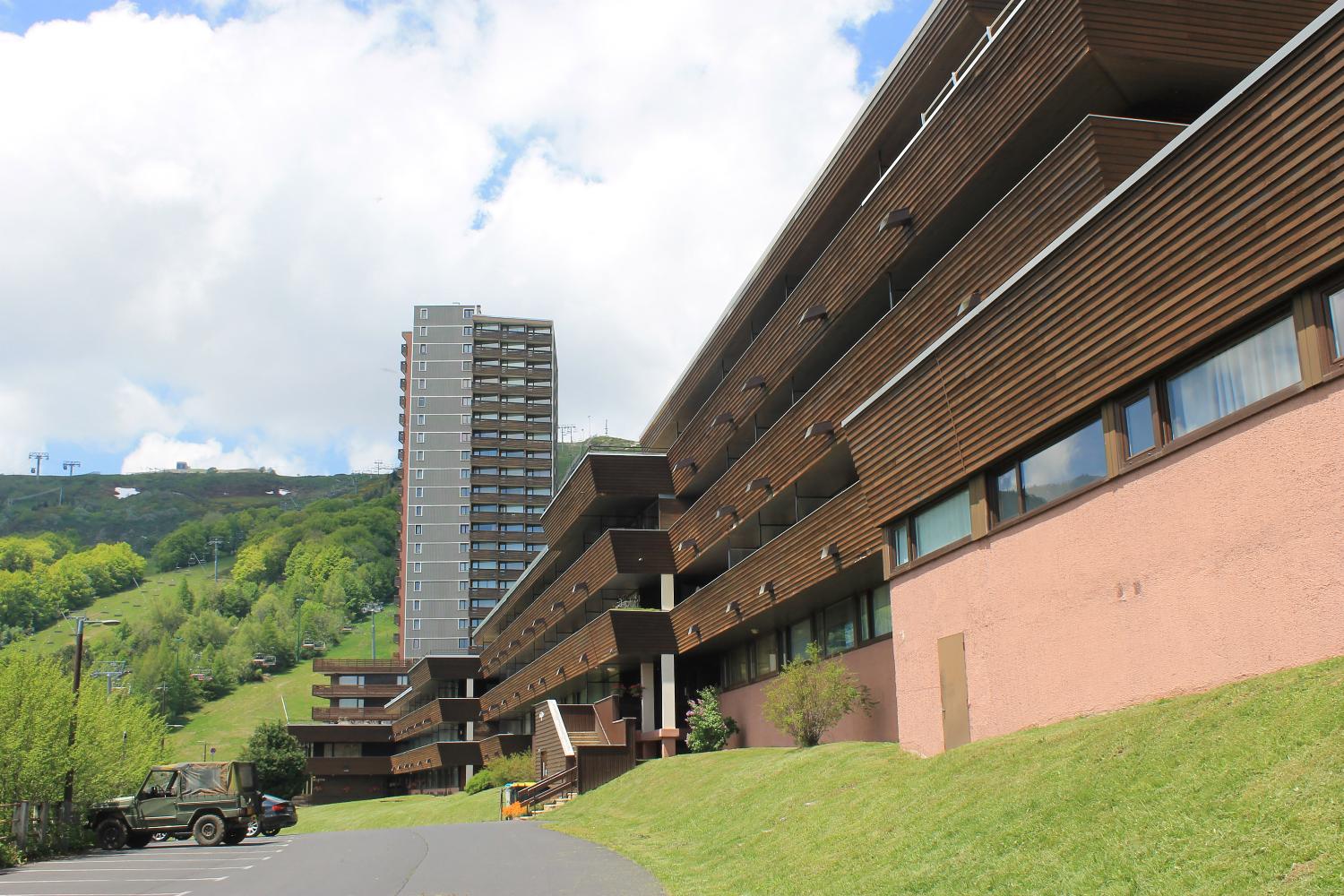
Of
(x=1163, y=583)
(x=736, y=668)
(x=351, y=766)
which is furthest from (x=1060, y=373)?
(x=351, y=766)

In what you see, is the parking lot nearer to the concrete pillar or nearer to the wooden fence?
the wooden fence

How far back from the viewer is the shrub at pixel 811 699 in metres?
28.2

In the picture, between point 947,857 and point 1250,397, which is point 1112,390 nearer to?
point 1250,397

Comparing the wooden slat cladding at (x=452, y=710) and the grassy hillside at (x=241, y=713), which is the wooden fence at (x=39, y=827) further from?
the grassy hillside at (x=241, y=713)

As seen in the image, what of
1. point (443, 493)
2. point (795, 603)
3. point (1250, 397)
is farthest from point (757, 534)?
point (443, 493)

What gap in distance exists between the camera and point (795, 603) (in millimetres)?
34719

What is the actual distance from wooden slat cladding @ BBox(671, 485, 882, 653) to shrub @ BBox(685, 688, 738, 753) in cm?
252

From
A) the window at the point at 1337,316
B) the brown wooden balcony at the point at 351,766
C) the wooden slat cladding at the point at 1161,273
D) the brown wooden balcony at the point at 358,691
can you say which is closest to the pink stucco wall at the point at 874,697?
the wooden slat cladding at the point at 1161,273

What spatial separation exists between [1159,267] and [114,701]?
4941 centimetres

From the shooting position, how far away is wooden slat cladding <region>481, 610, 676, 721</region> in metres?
46.1

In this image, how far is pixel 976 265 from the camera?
23203 millimetres

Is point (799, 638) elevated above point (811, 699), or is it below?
above

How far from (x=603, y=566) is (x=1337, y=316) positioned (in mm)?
39753

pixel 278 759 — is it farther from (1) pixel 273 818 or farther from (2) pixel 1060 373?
(2) pixel 1060 373
